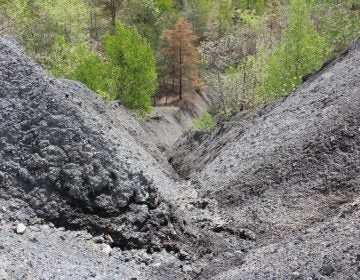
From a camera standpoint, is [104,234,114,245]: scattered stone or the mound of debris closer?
[104,234,114,245]: scattered stone

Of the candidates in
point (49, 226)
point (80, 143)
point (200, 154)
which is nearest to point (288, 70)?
point (200, 154)

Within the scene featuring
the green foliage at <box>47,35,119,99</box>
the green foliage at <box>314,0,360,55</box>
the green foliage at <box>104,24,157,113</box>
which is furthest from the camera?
the green foliage at <box>104,24,157,113</box>

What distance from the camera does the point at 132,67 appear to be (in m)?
37.1

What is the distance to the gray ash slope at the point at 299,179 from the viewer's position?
1176cm

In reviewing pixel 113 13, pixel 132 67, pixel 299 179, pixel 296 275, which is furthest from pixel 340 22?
pixel 113 13

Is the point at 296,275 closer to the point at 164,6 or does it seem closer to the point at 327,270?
the point at 327,270

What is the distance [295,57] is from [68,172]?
21.0m

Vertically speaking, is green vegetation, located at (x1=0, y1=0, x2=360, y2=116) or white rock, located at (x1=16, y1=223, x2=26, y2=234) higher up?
white rock, located at (x1=16, y1=223, x2=26, y2=234)

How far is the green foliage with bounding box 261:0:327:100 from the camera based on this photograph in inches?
1226

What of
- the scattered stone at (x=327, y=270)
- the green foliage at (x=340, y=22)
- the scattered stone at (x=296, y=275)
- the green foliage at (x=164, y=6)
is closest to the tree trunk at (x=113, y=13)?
the green foliage at (x=164, y=6)

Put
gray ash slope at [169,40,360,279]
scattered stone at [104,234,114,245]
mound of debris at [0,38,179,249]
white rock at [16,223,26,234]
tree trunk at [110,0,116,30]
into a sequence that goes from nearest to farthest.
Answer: gray ash slope at [169,40,360,279] < white rock at [16,223,26,234] < scattered stone at [104,234,114,245] < mound of debris at [0,38,179,249] < tree trunk at [110,0,116,30]

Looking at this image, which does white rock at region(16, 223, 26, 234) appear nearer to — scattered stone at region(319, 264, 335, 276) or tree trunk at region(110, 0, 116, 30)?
scattered stone at region(319, 264, 335, 276)

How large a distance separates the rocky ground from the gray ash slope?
5 centimetres

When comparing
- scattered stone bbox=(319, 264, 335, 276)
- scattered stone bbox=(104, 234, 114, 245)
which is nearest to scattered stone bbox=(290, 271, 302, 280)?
scattered stone bbox=(319, 264, 335, 276)
